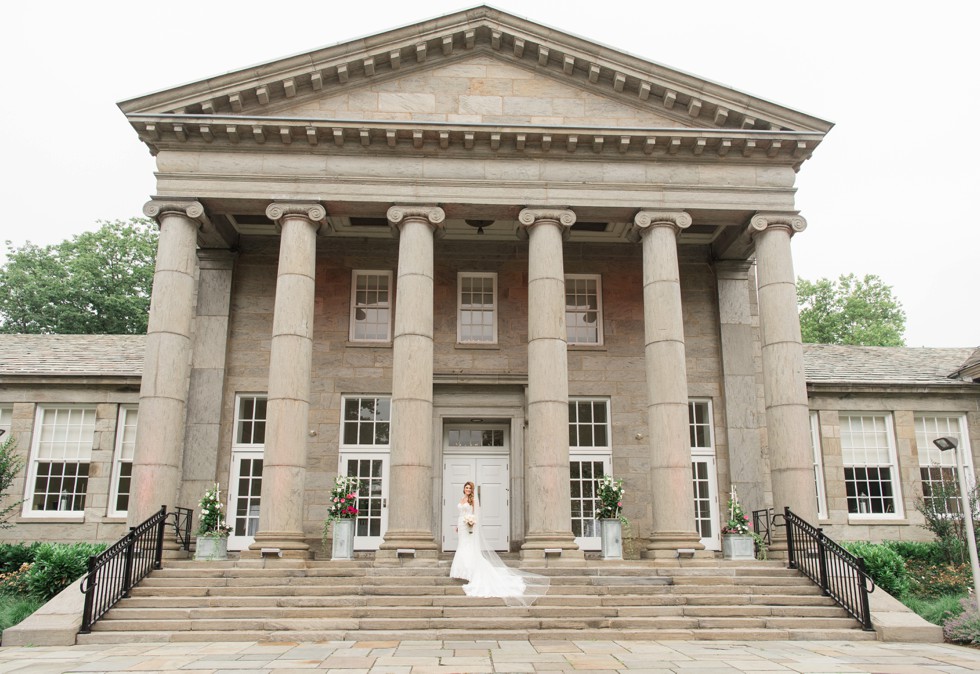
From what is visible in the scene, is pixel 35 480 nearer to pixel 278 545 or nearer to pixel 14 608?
pixel 14 608

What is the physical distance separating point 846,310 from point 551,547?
3433cm

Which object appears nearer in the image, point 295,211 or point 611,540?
point 611,540

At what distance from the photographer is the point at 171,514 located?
15516 millimetres

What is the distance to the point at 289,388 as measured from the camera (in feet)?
51.7

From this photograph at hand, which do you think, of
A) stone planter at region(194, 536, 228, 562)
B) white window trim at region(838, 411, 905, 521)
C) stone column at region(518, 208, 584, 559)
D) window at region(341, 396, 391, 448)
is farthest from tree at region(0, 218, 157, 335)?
white window trim at region(838, 411, 905, 521)

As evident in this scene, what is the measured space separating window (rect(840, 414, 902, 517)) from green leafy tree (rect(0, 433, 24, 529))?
20834 mm

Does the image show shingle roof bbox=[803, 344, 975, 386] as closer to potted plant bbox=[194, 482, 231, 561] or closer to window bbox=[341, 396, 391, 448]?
window bbox=[341, 396, 391, 448]

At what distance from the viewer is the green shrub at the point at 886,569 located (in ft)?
51.7

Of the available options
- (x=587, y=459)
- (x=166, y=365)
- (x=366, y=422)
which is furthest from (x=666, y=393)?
(x=166, y=365)

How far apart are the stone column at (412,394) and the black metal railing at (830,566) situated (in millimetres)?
6939

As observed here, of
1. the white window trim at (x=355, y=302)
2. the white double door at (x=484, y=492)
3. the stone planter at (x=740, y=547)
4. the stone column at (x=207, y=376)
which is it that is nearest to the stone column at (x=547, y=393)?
the white double door at (x=484, y=492)

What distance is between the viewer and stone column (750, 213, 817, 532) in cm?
1595

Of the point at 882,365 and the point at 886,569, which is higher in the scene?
the point at 882,365

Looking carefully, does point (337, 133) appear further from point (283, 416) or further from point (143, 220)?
point (143, 220)
